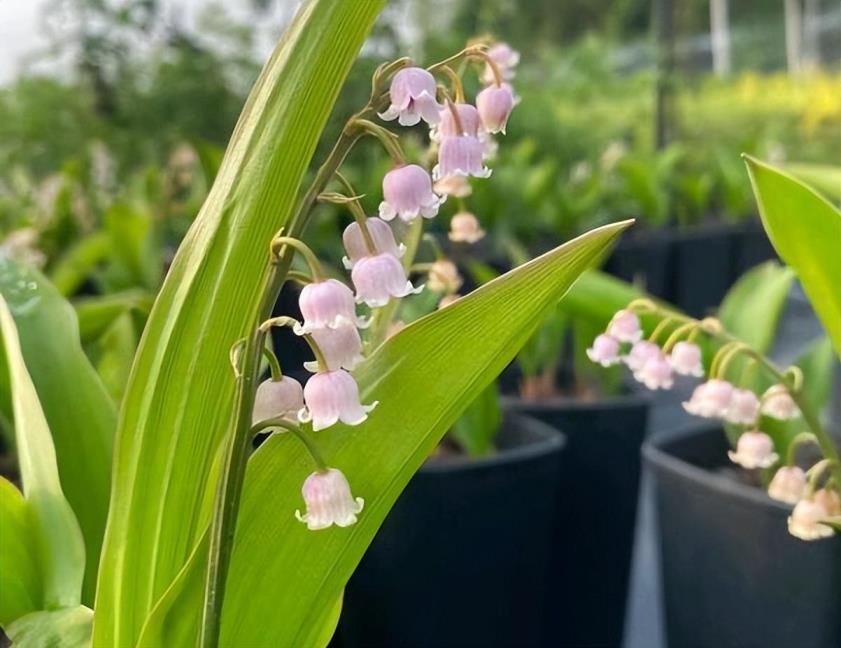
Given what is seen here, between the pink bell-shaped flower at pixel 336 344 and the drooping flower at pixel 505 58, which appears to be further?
the drooping flower at pixel 505 58

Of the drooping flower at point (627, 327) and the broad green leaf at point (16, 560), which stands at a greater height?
the drooping flower at point (627, 327)

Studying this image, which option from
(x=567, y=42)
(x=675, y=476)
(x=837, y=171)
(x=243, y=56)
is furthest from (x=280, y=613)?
(x=567, y=42)

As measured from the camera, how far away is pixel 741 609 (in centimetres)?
79

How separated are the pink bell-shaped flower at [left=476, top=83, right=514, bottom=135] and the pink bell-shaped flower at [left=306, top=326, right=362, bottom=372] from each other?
13 cm

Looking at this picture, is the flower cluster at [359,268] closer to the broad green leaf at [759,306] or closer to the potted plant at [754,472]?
the potted plant at [754,472]

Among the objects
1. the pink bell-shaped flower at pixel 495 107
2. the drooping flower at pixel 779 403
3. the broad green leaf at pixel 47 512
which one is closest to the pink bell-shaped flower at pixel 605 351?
the drooping flower at pixel 779 403

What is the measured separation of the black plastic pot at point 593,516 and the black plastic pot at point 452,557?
0.22 m

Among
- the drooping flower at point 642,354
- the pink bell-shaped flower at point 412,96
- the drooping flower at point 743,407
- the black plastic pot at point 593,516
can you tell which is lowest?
the black plastic pot at point 593,516

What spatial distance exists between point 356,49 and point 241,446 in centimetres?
17

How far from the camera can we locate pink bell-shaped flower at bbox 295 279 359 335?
37 cm

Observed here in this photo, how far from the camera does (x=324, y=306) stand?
14.6 inches

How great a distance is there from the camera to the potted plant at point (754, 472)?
22.8 inches

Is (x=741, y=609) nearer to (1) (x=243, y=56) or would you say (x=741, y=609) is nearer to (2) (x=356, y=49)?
(2) (x=356, y=49)

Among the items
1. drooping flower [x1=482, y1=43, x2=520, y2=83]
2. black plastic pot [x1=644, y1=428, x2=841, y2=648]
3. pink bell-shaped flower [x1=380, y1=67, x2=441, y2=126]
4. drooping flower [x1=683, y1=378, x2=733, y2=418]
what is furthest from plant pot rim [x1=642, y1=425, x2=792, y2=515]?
pink bell-shaped flower [x1=380, y1=67, x2=441, y2=126]
